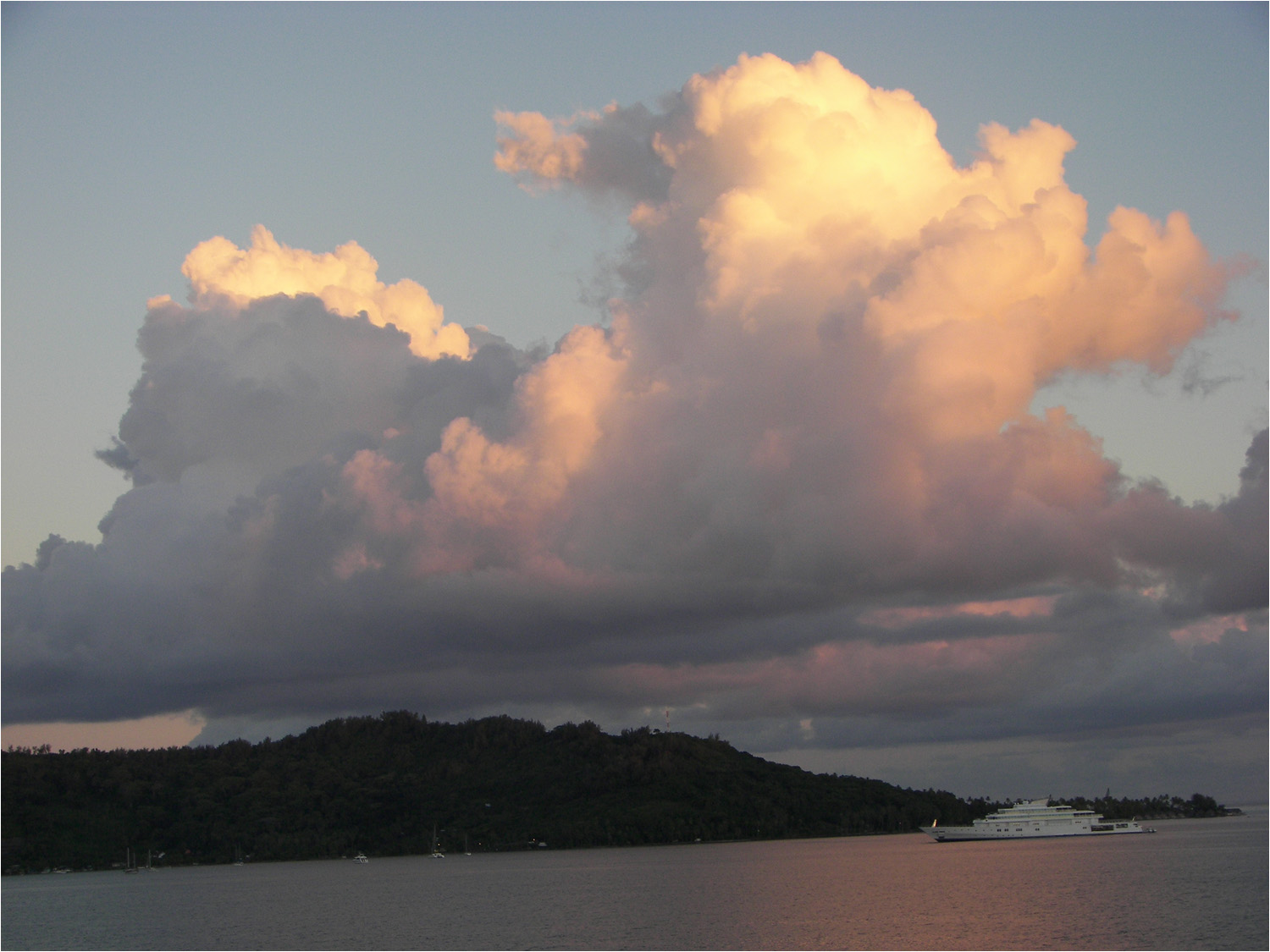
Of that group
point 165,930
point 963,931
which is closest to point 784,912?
point 963,931

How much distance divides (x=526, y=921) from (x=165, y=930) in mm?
50703

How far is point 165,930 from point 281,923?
15.2 metres

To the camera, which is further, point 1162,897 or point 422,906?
point 422,906

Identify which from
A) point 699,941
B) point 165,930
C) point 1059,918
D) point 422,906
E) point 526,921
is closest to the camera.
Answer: point 699,941

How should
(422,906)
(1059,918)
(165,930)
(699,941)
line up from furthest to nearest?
(422,906) → (165,930) → (1059,918) → (699,941)

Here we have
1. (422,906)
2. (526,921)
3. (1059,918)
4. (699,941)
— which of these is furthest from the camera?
(422,906)

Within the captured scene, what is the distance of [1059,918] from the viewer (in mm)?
141500

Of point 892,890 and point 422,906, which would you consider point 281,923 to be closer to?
point 422,906

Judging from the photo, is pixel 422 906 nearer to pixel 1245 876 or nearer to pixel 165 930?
pixel 165 930

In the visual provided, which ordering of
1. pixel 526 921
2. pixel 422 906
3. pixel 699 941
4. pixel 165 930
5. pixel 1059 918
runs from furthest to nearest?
pixel 422 906 < pixel 165 930 < pixel 526 921 < pixel 1059 918 < pixel 699 941

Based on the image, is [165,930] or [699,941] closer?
[699,941]

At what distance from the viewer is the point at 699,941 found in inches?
5153

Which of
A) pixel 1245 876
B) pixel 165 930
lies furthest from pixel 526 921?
pixel 1245 876

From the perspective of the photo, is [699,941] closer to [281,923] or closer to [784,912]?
[784,912]
